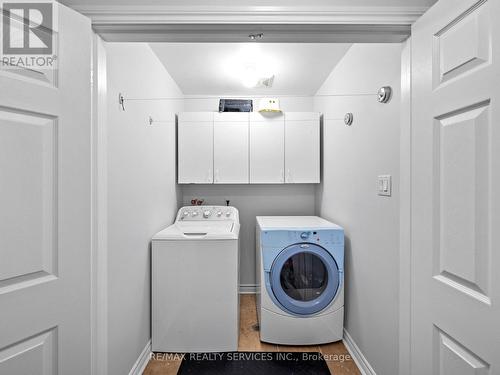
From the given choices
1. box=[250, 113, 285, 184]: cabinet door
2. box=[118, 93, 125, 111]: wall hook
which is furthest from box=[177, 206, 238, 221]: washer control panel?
box=[118, 93, 125, 111]: wall hook

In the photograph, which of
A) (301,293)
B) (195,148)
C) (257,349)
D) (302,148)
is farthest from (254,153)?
(257,349)

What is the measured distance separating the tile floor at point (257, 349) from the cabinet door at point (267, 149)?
142 cm

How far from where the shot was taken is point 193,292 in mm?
1815

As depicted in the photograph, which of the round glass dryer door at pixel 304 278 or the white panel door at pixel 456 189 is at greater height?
the white panel door at pixel 456 189

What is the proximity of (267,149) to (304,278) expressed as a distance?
1.34 m

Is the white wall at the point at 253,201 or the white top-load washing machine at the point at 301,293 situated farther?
the white wall at the point at 253,201

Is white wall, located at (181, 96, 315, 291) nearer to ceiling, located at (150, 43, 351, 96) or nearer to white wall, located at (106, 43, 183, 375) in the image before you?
ceiling, located at (150, 43, 351, 96)

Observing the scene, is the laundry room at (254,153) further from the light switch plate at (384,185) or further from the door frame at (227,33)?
the door frame at (227,33)

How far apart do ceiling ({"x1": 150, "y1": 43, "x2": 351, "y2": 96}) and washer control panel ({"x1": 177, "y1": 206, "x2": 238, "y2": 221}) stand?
133 cm

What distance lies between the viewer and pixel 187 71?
234cm

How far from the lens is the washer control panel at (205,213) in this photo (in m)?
2.52

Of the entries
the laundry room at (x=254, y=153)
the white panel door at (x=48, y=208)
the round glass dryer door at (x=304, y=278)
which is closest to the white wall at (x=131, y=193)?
the laundry room at (x=254, y=153)

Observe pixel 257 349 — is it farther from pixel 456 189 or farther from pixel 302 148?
pixel 302 148

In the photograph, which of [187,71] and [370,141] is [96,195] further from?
[187,71]
